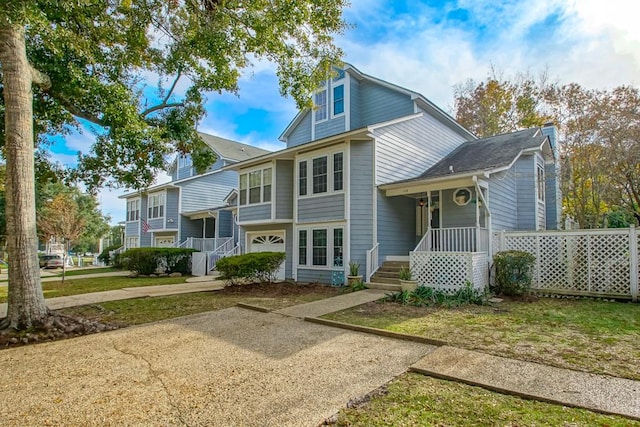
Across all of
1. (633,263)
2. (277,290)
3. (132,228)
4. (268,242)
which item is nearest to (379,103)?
(268,242)

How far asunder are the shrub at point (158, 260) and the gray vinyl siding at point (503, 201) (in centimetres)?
1523

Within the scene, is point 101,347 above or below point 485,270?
below

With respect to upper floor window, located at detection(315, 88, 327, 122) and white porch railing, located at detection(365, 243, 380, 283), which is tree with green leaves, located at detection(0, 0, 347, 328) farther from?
upper floor window, located at detection(315, 88, 327, 122)

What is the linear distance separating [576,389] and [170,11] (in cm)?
1128

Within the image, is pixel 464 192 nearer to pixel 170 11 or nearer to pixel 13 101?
pixel 170 11

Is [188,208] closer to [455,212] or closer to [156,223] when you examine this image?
[156,223]

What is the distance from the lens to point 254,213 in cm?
1470

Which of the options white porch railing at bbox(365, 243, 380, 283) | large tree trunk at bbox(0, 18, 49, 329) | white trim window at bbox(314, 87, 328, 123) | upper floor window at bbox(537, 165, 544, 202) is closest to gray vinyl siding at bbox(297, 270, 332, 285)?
white porch railing at bbox(365, 243, 380, 283)

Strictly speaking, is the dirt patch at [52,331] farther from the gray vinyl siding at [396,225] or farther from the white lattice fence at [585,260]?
the white lattice fence at [585,260]

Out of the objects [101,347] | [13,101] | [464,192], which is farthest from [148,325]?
[464,192]

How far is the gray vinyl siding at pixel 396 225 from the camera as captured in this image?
38.8 ft

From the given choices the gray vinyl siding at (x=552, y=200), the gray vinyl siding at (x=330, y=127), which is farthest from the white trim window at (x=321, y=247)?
the gray vinyl siding at (x=552, y=200)

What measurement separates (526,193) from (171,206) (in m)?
20.9

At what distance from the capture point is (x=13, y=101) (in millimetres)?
6297
